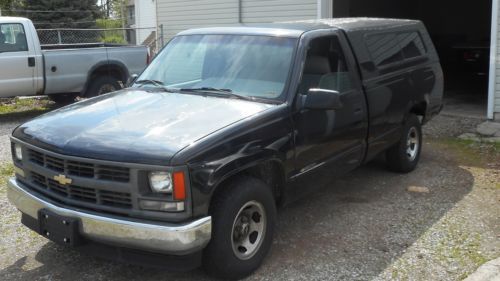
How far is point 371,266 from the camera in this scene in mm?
4199

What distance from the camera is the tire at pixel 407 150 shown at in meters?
6.34

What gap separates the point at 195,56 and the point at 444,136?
200 inches

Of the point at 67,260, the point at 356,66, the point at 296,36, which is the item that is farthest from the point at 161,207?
the point at 356,66

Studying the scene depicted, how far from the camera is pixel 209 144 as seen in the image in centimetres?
357

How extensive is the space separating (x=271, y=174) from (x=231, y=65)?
3.45 ft

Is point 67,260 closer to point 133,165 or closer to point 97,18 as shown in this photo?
Result: point 133,165

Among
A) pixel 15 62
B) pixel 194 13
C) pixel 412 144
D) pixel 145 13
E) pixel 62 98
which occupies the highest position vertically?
pixel 145 13

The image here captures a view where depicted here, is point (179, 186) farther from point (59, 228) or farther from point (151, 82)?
point (151, 82)

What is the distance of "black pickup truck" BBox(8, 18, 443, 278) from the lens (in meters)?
3.45

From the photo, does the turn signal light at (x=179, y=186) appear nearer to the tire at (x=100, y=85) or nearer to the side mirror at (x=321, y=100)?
the side mirror at (x=321, y=100)

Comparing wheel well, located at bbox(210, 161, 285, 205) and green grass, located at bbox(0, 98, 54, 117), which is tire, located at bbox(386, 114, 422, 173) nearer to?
wheel well, located at bbox(210, 161, 285, 205)

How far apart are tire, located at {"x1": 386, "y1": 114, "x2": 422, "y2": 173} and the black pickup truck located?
0.59 meters

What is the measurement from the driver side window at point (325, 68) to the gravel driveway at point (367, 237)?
0.90 meters

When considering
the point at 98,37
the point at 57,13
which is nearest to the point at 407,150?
the point at 98,37
